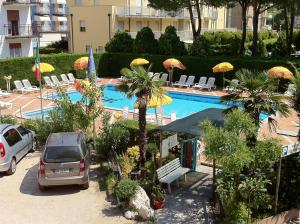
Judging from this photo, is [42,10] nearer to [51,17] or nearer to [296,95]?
[51,17]

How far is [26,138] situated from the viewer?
49.6 feet

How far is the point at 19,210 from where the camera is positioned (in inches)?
439

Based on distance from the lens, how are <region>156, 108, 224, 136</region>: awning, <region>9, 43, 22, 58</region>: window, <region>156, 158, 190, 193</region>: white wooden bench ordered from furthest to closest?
1. <region>9, 43, 22, 58</region>: window
2. <region>156, 108, 224, 136</region>: awning
3. <region>156, 158, 190, 193</region>: white wooden bench

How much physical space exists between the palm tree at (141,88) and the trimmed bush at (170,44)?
801 inches

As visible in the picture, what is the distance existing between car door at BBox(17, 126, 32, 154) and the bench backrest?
560cm

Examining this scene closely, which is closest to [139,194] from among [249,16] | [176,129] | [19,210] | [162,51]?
[176,129]

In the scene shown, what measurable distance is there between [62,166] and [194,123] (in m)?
4.15

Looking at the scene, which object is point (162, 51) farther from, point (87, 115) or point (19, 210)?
point (19, 210)

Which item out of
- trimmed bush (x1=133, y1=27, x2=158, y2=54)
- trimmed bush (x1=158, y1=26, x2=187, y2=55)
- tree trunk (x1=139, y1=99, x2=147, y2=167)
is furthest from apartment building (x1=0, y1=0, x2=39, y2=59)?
tree trunk (x1=139, y1=99, x2=147, y2=167)

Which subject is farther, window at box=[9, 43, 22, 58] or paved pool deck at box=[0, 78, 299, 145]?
window at box=[9, 43, 22, 58]

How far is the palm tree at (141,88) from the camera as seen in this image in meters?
12.8

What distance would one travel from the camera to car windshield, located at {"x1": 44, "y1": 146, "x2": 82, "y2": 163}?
1170 centimetres

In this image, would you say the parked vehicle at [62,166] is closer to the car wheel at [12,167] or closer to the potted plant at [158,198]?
the car wheel at [12,167]

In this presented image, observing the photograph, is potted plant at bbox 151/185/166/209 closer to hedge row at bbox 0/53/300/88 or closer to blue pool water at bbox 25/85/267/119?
blue pool water at bbox 25/85/267/119
